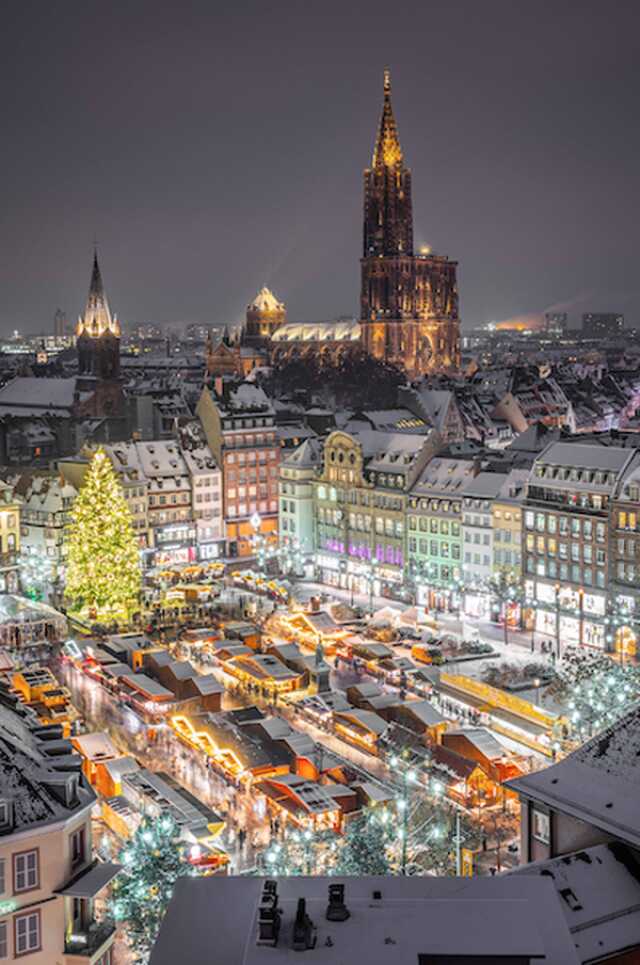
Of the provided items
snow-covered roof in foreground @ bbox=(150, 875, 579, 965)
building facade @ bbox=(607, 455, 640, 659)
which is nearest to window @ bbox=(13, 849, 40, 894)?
snow-covered roof in foreground @ bbox=(150, 875, 579, 965)

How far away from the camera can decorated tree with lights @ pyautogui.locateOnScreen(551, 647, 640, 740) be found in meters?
45.7

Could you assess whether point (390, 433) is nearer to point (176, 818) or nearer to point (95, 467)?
point (95, 467)

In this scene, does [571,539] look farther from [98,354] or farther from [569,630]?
[98,354]

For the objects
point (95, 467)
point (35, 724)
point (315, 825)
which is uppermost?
point (95, 467)

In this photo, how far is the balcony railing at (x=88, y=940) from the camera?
2716 centimetres

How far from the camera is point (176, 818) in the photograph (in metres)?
38.1

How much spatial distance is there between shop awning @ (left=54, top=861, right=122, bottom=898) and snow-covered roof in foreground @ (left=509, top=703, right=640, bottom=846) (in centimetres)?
1017

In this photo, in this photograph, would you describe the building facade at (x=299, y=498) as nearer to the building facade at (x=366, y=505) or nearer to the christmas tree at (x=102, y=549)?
the building facade at (x=366, y=505)

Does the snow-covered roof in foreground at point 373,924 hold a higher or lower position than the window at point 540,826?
higher

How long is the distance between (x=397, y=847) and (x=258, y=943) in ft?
67.3

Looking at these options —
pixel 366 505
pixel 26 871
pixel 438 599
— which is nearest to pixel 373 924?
pixel 26 871

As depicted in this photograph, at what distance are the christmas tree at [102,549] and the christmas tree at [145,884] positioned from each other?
37011 millimetres

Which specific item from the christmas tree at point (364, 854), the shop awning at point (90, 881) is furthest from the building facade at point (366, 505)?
the shop awning at point (90, 881)

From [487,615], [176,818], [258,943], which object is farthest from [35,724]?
[487,615]
